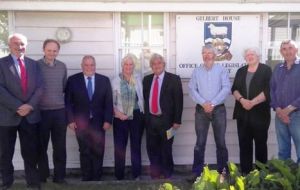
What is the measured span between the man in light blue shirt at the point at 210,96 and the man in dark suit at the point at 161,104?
24cm

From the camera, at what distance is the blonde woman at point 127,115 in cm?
492

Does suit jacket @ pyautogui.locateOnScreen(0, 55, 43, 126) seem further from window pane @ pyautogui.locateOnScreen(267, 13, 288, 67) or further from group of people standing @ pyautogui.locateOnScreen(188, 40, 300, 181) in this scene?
window pane @ pyautogui.locateOnScreen(267, 13, 288, 67)

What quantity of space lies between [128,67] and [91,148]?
3.88 feet

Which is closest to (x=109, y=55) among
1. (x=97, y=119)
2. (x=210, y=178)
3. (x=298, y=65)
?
(x=97, y=119)

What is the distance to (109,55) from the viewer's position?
5281 millimetres

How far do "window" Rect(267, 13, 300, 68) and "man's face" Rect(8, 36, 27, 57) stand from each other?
11.1ft

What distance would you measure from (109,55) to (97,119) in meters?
0.99

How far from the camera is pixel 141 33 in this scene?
5.29 m

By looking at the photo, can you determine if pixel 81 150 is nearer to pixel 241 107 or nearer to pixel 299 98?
pixel 241 107

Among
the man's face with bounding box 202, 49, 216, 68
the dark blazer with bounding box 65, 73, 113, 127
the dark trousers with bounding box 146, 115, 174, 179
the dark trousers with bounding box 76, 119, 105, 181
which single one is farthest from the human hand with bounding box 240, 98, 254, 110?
the dark trousers with bounding box 76, 119, 105, 181

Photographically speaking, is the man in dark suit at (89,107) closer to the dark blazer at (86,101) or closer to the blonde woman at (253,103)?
the dark blazer at (86,101)

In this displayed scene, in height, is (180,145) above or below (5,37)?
below

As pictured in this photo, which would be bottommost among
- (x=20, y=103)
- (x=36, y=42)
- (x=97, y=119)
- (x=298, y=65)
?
(x=97, y=119)

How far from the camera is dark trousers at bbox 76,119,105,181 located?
484 centimetres
